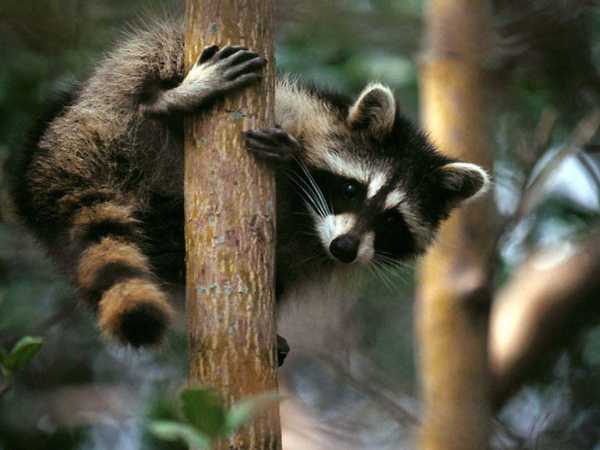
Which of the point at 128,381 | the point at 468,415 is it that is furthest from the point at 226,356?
the point at 128,381

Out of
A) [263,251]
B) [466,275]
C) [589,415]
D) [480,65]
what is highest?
[480,65]

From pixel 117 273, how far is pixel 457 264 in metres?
2.03

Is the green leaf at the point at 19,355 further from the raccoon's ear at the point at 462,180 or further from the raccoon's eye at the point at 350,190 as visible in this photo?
the raccoon's ear at the point at 462,180

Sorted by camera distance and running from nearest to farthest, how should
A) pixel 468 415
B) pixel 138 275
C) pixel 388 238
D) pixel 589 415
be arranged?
pixel 138 275
pixel 388 238
pixel 468 415
pixel 589 415

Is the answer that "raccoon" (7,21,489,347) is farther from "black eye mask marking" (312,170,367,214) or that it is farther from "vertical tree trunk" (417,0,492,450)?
"vertical tree trunk" (417,0,492,450)

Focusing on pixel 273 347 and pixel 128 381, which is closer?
pixel 273 347

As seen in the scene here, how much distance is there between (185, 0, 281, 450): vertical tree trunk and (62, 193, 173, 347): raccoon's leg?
0.12 m

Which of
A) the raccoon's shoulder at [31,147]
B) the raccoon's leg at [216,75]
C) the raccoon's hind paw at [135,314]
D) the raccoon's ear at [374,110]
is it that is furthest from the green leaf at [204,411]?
the raccoon's ear at [374,110]

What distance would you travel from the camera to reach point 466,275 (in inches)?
173

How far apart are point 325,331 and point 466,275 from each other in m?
0.91

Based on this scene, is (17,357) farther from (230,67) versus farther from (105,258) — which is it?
(230,67)

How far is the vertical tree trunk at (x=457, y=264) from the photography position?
13.9 feet

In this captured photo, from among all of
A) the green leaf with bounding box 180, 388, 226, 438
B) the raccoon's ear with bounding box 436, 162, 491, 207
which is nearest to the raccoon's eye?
the raccoon's ear with bounding box 436, 162, 491, 207

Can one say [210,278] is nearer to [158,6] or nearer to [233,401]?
[233,401]
